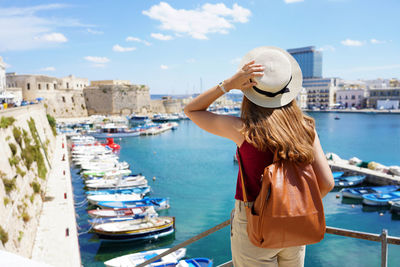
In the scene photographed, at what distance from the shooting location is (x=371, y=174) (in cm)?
1669

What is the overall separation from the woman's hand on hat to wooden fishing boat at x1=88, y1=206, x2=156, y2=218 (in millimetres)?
10250

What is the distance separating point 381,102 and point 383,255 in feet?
258

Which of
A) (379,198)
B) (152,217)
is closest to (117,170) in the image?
(152,217)

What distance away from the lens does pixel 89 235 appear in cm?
1034

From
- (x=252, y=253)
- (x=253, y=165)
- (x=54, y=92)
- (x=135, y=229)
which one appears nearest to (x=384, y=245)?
(x=252, y=253)

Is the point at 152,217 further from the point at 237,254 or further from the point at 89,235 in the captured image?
the point at 237,254

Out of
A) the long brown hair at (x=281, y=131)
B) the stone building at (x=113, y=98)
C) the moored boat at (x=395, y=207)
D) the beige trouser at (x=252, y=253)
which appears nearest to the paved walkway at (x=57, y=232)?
the beige trouser at (x=252, y=253)

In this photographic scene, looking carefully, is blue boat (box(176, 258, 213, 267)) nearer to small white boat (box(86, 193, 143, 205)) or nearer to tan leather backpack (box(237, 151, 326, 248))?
small white boat (box(86, 193, 143, 205))

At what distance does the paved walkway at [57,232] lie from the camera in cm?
682

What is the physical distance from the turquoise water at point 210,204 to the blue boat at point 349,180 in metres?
0.89

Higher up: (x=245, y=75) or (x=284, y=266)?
(x=245, y=75)

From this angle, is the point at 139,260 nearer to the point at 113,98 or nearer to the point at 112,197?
the point at 112,197

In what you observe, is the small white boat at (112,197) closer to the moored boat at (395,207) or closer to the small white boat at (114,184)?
the small white boat at (114,184)

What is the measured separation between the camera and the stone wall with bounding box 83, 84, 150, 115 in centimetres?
4694
